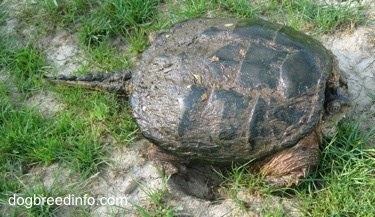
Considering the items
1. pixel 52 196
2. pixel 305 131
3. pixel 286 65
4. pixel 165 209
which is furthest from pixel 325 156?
pixel 52 196

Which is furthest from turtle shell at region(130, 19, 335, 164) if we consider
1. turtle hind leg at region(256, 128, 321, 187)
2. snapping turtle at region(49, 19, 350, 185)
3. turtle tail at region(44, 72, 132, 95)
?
turtle tail at region(44, 72, 132, 95)

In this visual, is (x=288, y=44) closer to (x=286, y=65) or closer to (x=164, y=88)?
(x=286, y=65)

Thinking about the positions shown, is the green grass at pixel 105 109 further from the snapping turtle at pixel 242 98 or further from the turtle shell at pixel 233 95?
the turtle shell at pixel 233 95

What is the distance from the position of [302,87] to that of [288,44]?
29 cm

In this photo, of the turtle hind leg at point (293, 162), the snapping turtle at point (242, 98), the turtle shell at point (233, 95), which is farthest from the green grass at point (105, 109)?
the turtle shell at point (233, 95)

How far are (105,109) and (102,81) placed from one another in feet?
0.62

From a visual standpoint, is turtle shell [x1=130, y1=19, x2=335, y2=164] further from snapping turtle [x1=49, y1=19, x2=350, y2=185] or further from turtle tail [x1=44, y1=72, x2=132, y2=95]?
turtle tail [x1=44, y1=72, x2=132, y2=95]

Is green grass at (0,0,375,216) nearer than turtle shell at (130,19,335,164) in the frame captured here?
No

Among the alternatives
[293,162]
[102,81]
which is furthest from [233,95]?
[102,81]

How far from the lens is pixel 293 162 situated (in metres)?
3.18

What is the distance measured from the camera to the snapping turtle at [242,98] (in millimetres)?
3035

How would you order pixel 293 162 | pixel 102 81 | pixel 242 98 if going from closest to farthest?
1. pixel 242 98
2. pixel 293 162
3. pixel 102 81

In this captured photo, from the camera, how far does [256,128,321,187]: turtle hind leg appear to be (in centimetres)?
318

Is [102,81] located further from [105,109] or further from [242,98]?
[242,98]
